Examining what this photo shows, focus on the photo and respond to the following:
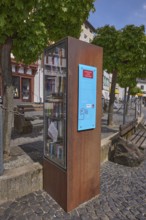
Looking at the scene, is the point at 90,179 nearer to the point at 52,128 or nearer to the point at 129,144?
the point at 52,128

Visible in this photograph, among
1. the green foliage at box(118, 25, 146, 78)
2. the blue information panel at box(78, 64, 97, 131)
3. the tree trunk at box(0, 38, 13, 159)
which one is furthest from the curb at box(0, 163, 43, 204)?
the green foliage at box(118, 25, 146, 78)

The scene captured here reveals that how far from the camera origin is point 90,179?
Result: 3.54m

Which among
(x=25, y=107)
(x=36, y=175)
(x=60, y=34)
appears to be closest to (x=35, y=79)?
(x=25, y=107)

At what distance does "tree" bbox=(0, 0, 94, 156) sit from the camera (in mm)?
3520

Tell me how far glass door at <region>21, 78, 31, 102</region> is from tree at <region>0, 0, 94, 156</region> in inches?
638

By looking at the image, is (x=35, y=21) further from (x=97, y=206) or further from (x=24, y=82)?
(x=24, y=82)

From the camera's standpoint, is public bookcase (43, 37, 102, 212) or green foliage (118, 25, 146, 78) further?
green foliage (118, 25, 146, 78)

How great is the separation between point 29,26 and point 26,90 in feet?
56.8

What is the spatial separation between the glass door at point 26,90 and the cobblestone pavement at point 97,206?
57.2ft

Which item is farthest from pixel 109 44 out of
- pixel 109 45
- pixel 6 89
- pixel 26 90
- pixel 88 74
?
pixel 26 90

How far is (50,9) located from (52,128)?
91.1 inches

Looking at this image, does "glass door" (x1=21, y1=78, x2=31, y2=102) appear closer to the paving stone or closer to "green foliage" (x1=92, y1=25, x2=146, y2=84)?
"green foliage" (x1=92, y1=25, x2=146, y2=84)

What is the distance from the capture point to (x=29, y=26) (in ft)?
12.9

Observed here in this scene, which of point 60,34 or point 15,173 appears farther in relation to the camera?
point 60,34
